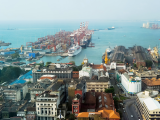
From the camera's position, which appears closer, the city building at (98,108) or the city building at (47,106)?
the city building at (98,108)

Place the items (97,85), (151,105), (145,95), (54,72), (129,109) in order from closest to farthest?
(151,105), (129,109), (145,95), (97,85), (54,72)

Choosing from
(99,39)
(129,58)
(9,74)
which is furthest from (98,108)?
(99,39)

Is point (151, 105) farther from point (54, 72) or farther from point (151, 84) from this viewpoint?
point (54, 72)

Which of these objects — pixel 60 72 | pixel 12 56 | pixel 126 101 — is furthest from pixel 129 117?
pixel 12 56

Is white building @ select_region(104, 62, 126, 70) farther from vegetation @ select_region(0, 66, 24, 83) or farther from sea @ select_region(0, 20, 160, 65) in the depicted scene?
vegetation @ select_region(0, 66, 24, 83)

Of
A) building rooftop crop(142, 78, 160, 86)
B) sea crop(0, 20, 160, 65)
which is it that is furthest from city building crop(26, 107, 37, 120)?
sea crop(0, 20, 160, 65)

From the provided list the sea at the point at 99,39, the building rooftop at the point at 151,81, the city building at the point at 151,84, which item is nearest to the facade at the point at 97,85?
the city building at the point at 151,84

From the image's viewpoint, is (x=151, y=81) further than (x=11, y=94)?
Yes

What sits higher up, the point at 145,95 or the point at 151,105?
the point at 151,105

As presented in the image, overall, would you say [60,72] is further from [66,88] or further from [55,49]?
[55,49]

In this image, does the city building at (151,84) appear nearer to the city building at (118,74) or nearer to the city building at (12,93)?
the city building at (118,74)

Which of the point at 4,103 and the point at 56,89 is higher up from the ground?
the point at 56,89
